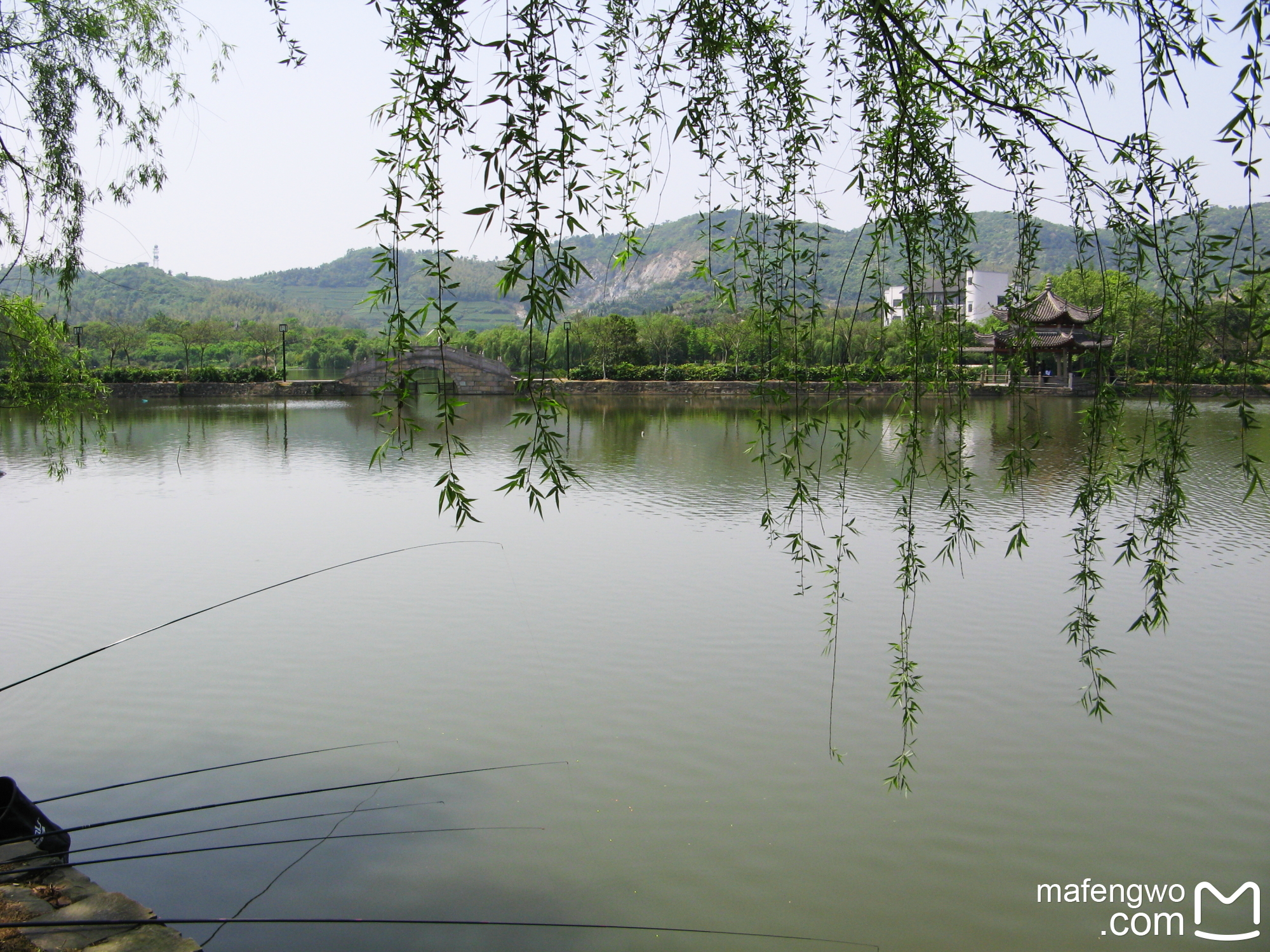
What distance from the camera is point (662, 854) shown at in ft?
10.1

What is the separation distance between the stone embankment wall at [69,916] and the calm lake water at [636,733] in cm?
44

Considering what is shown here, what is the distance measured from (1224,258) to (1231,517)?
292 inches

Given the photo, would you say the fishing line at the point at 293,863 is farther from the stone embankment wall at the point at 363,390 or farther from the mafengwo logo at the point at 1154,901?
the stone embankment wall at the point at 363,390

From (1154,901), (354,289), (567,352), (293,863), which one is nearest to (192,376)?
(293,863)

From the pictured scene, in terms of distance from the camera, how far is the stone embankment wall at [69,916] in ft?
6.85

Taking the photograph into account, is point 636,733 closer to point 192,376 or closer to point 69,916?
point 69,916

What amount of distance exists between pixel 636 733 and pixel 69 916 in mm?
2242

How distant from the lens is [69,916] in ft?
7.16

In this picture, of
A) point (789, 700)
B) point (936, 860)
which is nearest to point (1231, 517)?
point (789, 700)

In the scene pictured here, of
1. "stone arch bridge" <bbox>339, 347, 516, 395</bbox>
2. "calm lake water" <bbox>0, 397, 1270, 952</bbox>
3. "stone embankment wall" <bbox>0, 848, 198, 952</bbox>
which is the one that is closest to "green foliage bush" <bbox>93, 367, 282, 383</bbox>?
"stone arch bridge" <bbox>339, 347, 516, 395</bbox>

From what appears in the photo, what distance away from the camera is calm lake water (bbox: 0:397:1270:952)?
2.86m

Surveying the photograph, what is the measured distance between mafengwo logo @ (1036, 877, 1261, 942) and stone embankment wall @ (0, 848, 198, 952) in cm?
258

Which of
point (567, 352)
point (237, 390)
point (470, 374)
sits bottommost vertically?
point (237, 390)

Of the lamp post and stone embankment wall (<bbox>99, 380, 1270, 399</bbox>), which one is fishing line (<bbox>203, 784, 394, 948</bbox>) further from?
stone embankment wall (<bbox>99, 380, 1270, 399</bbox>)
